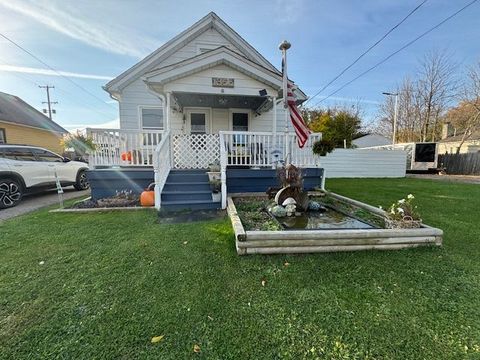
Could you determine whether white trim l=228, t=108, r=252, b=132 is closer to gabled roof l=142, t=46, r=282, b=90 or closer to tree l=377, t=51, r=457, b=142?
gabled roof l=142, t=46, r=282, b=90

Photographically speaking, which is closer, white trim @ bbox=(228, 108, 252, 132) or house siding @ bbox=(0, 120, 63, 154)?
white trim @ bbox=(228, 108, 252, 132)

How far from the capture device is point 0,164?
243 inches

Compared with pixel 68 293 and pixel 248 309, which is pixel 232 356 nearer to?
pixel 248 309

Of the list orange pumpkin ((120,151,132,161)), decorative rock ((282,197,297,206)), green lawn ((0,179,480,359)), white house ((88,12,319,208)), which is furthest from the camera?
orange pumpkin ((120,151,132,161))

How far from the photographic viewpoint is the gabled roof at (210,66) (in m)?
6.56

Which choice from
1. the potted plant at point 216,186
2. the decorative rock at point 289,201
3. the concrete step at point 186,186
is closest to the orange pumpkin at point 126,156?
the concrete step at point 186,186

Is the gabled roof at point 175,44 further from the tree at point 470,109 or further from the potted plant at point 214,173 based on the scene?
the tree at point 470,109

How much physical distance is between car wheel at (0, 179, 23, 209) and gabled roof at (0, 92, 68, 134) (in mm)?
15145

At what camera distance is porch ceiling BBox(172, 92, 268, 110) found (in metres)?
7.80

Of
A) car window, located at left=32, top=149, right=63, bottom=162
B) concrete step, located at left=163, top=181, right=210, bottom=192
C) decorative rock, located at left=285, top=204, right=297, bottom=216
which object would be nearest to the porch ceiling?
concrete step, located at left=163, top=181, right=210, bottom=192

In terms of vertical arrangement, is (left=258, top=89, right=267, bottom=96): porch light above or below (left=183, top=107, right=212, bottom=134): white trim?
above

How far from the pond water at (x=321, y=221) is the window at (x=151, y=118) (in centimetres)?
789

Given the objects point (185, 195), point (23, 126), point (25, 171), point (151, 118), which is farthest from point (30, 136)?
point (185, 195)

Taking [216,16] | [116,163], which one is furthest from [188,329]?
[216,16]
